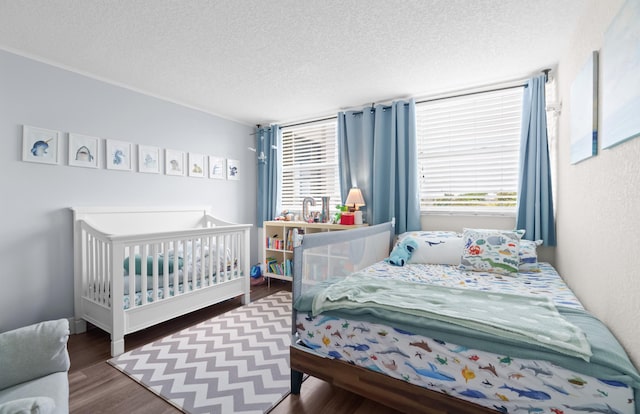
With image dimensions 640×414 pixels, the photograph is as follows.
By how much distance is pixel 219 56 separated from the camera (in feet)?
7.42

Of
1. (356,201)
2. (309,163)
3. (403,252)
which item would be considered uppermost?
(309,163)

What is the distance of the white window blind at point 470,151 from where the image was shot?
274cm

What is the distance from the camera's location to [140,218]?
2926mm

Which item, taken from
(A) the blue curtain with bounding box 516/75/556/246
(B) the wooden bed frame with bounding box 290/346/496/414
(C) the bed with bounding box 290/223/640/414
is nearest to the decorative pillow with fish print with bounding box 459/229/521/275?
(C) the bed with bounding box 290/223/640/414

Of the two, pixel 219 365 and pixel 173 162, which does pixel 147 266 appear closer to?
pixel 219 365

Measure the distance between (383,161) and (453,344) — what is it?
233 centimetres

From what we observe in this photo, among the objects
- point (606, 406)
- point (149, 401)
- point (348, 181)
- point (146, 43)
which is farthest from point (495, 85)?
point (149, 401)

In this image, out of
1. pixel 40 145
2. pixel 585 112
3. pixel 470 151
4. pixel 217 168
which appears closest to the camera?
pixel 585 112

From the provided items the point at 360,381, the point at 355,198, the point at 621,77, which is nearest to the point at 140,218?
the point at 355,198

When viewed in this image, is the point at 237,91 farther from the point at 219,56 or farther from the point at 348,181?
the point at 348,181

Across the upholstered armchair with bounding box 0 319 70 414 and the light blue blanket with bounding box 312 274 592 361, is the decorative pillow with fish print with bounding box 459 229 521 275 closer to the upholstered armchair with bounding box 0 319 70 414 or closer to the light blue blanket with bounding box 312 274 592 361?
the light blue blanket with bounding box 312 274 592 361

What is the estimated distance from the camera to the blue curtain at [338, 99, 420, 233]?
10.0ft

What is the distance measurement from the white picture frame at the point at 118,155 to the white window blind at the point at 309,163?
1.89 meters

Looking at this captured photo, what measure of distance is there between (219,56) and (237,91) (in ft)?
2.35
